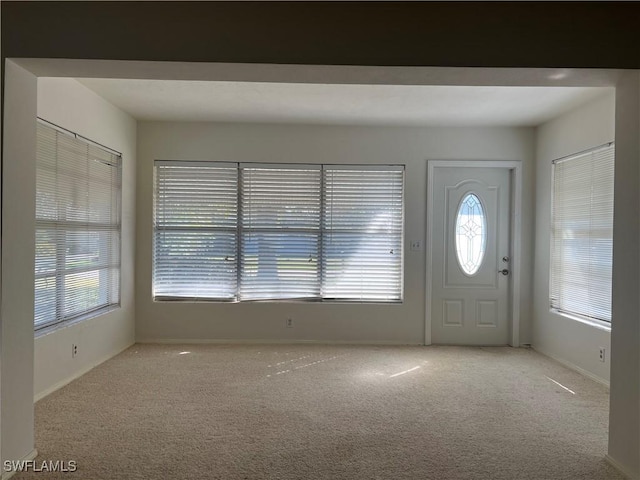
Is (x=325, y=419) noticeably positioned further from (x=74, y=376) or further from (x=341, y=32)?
(x=341, y=32)

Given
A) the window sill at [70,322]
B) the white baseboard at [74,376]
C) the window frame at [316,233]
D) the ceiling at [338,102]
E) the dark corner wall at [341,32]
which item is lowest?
the white baseboard at [74,376]

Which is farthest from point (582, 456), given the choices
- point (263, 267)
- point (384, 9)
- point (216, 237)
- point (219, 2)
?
point (216, 237)

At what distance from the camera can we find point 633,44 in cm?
242

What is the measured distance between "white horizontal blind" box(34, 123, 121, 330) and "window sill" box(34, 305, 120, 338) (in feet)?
0.12

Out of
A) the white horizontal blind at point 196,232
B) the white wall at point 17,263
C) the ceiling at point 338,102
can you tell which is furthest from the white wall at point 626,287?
the white horizontal blind at point 196,232

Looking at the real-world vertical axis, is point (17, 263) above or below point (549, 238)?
below

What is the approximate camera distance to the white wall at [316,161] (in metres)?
5.42

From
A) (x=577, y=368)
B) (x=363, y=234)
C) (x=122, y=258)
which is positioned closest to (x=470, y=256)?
(x=363, y=234)

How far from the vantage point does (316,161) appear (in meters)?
5.46

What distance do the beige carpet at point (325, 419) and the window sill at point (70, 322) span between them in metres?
0.50

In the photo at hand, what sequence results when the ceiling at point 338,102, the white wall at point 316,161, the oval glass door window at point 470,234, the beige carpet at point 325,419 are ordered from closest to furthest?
the beige carpet at point 325,419, the ceiling at point 338,102, the white wall at point 316,161, the oval glass door window at point 470,234

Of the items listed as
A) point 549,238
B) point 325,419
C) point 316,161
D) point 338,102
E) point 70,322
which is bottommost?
point 325,419

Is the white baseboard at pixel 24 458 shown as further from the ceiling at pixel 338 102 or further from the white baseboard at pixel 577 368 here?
the white baseboard at pixel 577 368

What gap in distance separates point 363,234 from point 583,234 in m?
2.31
